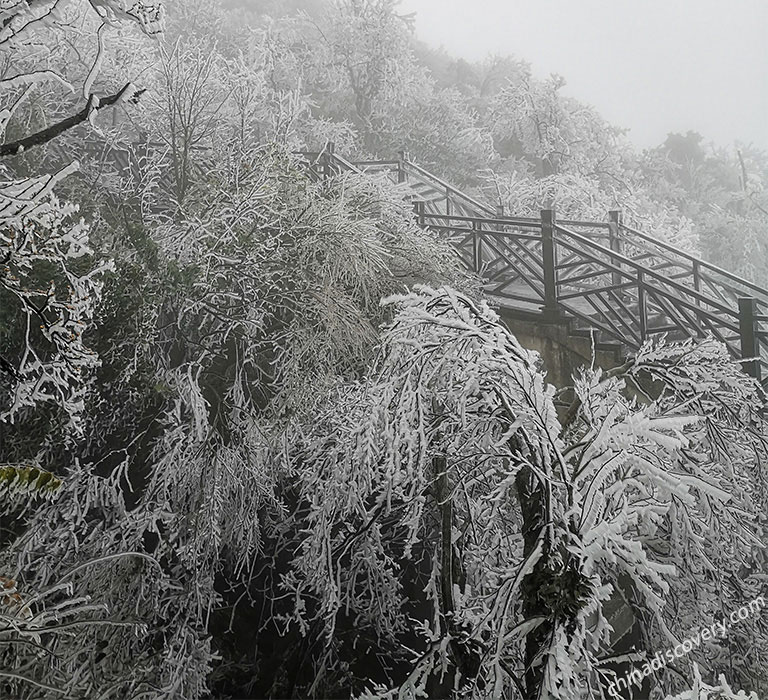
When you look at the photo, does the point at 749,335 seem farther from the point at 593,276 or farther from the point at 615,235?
the point at 615,235

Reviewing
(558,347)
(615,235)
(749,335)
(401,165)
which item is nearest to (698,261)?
(615,235)

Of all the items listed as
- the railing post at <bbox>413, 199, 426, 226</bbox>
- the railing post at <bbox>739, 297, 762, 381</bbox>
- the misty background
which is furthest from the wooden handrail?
the railing post at <bbox>413, 199, 426, 226</bbox>

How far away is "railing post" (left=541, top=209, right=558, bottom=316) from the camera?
260 cm

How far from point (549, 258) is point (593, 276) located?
230 millimetres

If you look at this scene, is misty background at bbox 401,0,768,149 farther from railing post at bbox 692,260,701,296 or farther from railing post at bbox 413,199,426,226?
railing post at bbox 413,199,426,226

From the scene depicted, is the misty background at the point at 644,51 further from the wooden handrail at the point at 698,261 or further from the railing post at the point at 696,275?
the railing post at the point at 696,275

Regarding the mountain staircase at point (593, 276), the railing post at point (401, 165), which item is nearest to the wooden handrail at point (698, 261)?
the mountain staircase at point (593, 276)

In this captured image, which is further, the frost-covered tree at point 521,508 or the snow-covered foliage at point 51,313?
the snow-covered foliage at point 51,313

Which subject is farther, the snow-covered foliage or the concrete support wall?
the concrete support wall

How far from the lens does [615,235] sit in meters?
2.94

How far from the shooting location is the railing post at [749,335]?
2195 millimetres

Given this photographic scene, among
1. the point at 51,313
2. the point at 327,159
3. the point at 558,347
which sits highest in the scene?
the point at 327,159

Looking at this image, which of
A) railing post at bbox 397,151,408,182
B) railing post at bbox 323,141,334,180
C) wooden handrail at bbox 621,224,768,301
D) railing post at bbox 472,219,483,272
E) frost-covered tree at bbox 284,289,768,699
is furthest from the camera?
railing post at bbox 397,151,408,182

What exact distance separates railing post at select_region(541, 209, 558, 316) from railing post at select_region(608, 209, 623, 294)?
257 mm
